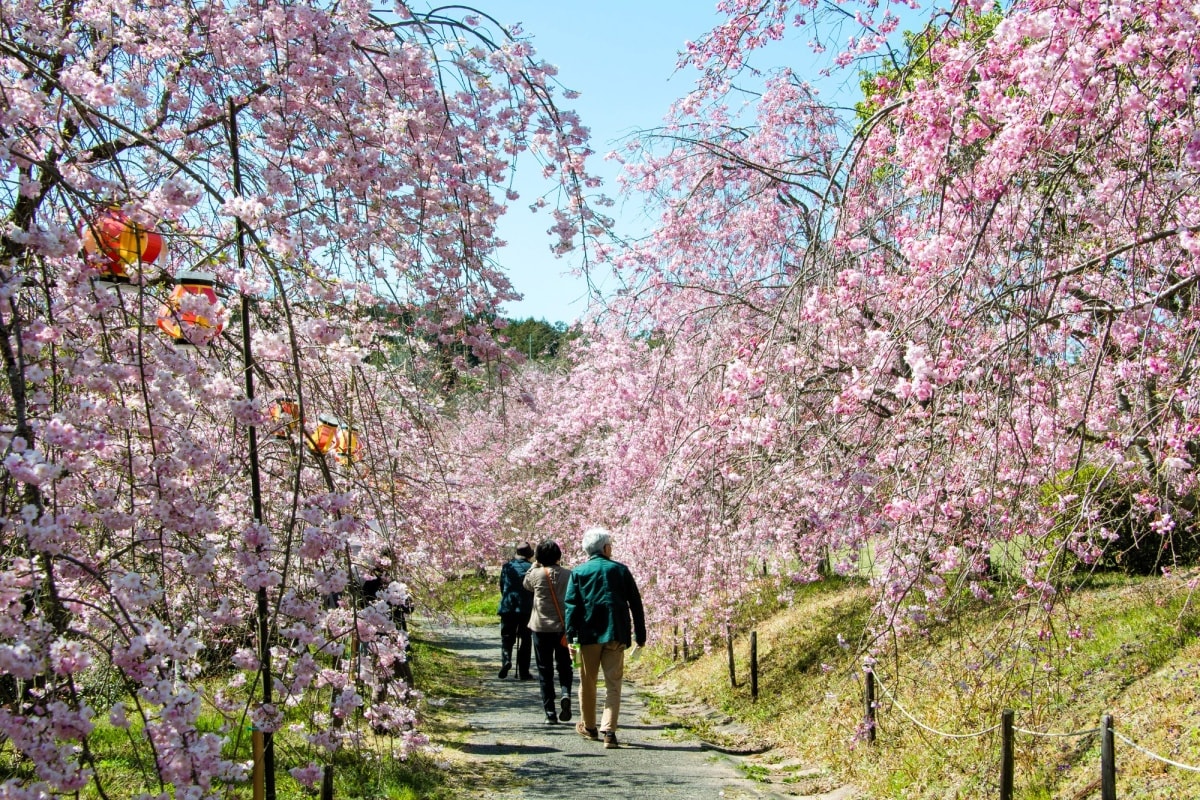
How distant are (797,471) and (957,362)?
9.54 feet

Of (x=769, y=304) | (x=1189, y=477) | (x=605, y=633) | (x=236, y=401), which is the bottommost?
(x=605, y=633)

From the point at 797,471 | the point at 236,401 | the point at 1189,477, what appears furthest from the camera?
the point at 797,471

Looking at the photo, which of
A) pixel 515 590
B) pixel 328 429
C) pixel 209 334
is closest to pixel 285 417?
pixel 209 334

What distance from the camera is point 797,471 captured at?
6598 millimetres

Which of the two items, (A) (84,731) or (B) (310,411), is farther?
(B) (310,411)

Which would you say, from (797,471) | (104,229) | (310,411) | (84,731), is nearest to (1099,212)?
(797,471)

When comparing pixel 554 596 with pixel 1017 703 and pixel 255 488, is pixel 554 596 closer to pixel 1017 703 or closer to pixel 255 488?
pixel 1017 703

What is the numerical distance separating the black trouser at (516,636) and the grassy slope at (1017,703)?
2.12 meters

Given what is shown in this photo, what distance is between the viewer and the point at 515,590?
957cm

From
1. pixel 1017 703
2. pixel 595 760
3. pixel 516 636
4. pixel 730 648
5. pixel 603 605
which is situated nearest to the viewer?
pixel 1017 703

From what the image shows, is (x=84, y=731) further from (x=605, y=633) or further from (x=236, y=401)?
(x=605, y=633)

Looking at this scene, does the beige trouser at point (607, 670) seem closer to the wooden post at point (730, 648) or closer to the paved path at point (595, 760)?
the paved path at point (595, 760)

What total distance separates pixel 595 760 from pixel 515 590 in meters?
3.18

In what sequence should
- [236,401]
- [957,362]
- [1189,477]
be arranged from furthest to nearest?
[1189,477] → [957,362] → [236,401]
